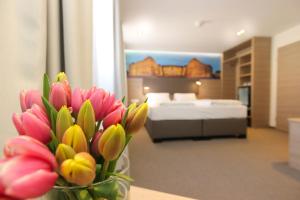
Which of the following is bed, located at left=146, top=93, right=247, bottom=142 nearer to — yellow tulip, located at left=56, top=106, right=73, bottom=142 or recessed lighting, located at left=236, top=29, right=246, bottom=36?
recessed lighting, located at left=236, top=29, right=246, bottom=36

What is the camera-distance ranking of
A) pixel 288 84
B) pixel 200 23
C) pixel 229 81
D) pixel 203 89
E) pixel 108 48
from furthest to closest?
pixel 203 89 < pixel 229 81 < pixel 288 84 < pixel 200 23 < pixel 108 48

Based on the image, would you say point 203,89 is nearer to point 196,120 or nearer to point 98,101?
point 196,120

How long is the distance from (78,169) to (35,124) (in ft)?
0.30

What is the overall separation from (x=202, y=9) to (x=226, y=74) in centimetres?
349

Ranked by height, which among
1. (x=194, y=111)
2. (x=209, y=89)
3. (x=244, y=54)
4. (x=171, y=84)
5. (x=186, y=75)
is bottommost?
(x=194, y=111)

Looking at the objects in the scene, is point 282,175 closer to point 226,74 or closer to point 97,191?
point 97,191

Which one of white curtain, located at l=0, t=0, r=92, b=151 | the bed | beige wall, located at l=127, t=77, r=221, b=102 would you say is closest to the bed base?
the bed

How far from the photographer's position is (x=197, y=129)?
3.62 metres

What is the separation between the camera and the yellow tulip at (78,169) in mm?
232

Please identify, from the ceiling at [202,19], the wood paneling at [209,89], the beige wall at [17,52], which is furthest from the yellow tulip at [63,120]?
the wood paneling at [209,89]

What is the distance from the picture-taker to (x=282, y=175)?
6.75ft

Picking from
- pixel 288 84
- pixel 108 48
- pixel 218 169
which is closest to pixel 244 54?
pixel 288 84

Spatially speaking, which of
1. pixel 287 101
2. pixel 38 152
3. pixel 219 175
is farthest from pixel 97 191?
pixel 287 101

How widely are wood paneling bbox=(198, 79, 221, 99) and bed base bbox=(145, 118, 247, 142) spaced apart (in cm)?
269
